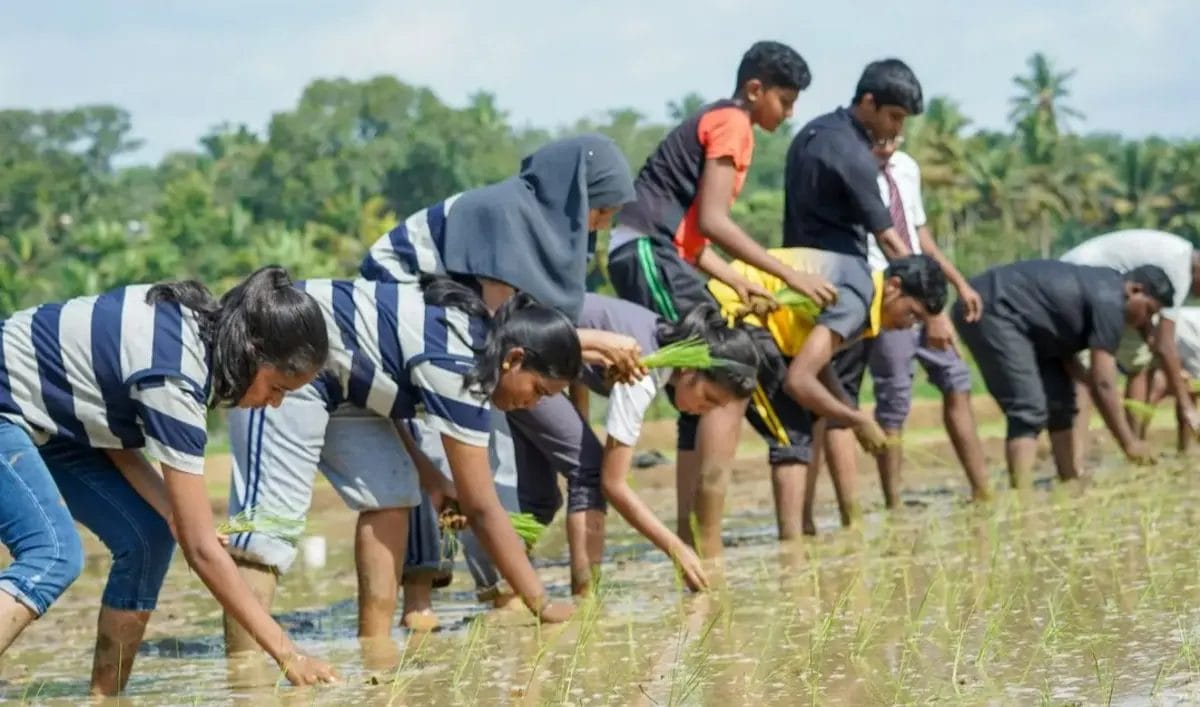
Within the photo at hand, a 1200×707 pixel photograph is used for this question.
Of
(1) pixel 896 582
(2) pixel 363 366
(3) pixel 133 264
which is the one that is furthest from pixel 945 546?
(3) pixel 133 264

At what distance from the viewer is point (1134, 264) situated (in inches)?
422

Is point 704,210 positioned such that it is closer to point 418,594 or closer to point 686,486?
point 686,486

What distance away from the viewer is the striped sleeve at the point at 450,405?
5117 mm

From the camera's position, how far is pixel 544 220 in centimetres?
589

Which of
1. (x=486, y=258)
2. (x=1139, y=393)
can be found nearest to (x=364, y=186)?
(x=1139, y=393)

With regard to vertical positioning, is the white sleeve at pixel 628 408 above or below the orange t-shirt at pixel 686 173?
below

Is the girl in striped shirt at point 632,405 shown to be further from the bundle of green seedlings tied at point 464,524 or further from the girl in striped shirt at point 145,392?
the girl in striped shirt at point 145,392

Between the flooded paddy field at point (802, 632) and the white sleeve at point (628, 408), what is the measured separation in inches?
21.1

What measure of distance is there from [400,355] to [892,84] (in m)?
3.44

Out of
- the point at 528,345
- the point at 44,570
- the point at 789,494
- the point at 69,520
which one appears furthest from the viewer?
the point at 789,494

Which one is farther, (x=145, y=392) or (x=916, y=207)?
(x=916, y=207)

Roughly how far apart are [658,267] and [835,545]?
134cm

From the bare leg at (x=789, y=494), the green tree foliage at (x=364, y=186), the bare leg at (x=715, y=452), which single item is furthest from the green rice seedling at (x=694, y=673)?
the green tree foliage at (x=364, y=186)

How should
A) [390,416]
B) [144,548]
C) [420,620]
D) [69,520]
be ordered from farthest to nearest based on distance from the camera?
[420,620] < [390,416] < [144,548] < [69,520]
